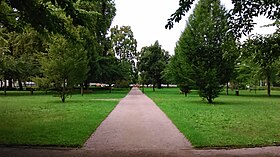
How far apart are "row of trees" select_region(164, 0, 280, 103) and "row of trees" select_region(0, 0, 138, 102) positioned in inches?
130

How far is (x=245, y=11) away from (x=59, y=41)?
765 inches

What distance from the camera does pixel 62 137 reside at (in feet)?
27.1

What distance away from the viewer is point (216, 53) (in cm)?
948

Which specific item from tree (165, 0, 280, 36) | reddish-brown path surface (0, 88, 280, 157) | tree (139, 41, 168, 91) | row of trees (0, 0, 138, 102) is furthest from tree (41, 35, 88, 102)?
tree (139, 41, 168, 91)

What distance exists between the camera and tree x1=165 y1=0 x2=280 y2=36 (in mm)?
4809

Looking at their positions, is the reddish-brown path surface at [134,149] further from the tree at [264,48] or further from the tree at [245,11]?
the tree at [245,11]

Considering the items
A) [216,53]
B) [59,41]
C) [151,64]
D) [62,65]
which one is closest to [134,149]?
[216,53]

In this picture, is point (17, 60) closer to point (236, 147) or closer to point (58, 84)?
point (58, 84)

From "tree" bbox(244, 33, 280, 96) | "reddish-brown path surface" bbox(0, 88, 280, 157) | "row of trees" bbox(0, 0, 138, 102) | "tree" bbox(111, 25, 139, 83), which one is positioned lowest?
"reddish-brown path surface" bbox(0, 88, 280, 157)

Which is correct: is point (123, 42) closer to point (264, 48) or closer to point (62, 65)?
point (62, 65)

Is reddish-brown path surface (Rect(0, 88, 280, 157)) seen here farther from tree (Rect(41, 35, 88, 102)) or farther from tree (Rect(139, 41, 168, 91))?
tree (Rect(139, 41, 168, 91))

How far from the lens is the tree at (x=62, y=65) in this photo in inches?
893

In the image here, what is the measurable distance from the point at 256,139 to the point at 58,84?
59.2 ft

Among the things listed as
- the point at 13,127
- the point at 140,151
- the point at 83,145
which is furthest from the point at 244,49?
the point at 13,127
